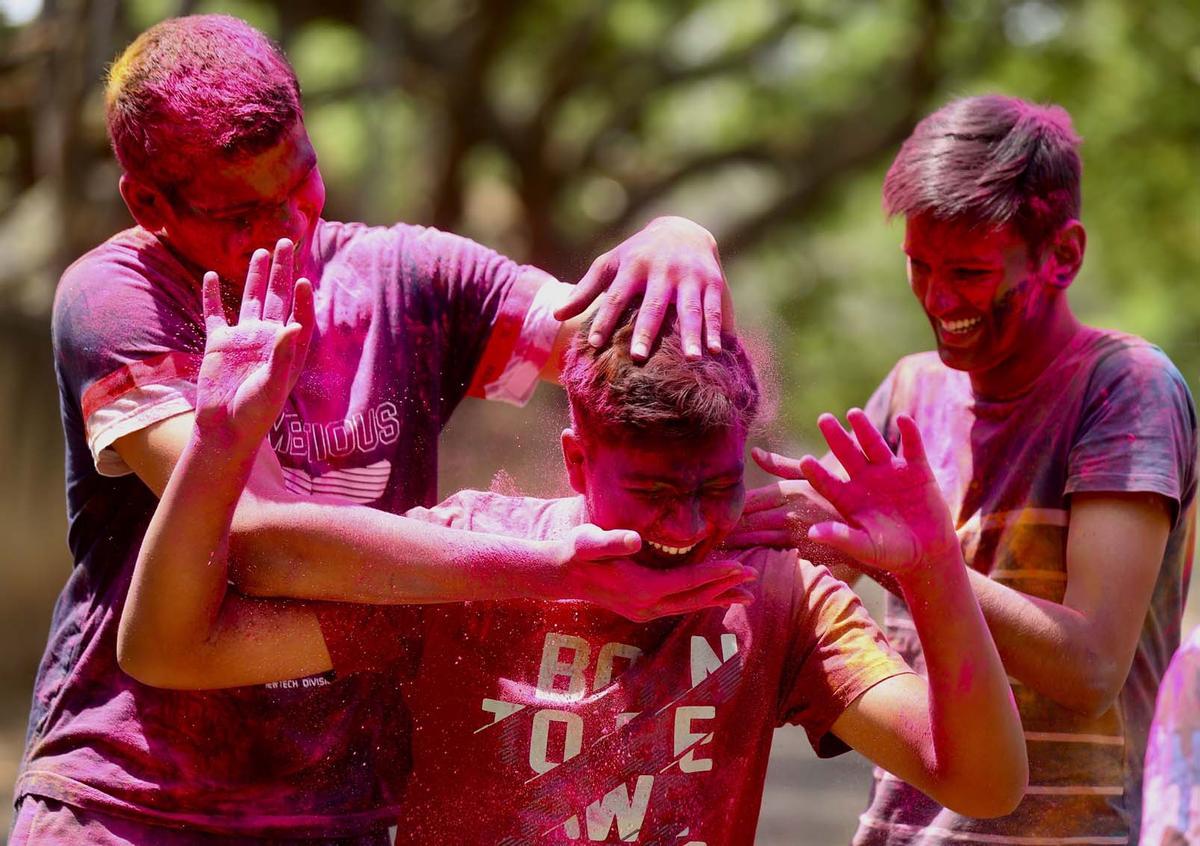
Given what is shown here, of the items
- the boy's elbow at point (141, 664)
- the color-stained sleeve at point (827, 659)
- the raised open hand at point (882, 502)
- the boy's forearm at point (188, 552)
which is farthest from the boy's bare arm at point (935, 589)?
the boy's elbow at point (141, 664)

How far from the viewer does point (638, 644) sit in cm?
227

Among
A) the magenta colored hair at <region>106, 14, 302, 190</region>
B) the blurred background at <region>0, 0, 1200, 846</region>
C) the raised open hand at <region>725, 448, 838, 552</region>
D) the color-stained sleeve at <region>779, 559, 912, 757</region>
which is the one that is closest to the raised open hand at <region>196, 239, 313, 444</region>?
the magenta colored hair at <region>106, 14, 302, 190</region>

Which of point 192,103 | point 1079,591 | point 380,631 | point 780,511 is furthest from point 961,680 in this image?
point 192,103

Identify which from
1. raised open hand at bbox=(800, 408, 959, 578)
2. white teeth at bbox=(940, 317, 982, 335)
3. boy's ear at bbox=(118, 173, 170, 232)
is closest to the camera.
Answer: raised open hand at bbox=(800, 408, 959, 578)

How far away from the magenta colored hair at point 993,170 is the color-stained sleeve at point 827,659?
857 mm

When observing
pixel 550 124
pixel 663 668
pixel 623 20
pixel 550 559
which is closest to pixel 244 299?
pixel 550 559

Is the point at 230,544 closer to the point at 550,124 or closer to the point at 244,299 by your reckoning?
the point at 244,299

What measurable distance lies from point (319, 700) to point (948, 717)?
3.22ft

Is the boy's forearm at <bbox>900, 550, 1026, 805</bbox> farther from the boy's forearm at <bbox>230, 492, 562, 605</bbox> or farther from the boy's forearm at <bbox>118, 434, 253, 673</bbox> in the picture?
the boy's forearm at <bbox>118, 434, 253, 673</bbox>

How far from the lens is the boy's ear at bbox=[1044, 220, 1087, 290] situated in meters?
2.80

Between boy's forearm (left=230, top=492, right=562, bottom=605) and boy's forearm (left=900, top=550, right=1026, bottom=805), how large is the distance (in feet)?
1.78

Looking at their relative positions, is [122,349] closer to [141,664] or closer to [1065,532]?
[141,664]

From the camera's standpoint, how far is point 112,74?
248 centimetres

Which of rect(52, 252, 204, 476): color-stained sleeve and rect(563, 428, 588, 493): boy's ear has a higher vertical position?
rect(52, 252, 204, 476): color-stained sleeve
